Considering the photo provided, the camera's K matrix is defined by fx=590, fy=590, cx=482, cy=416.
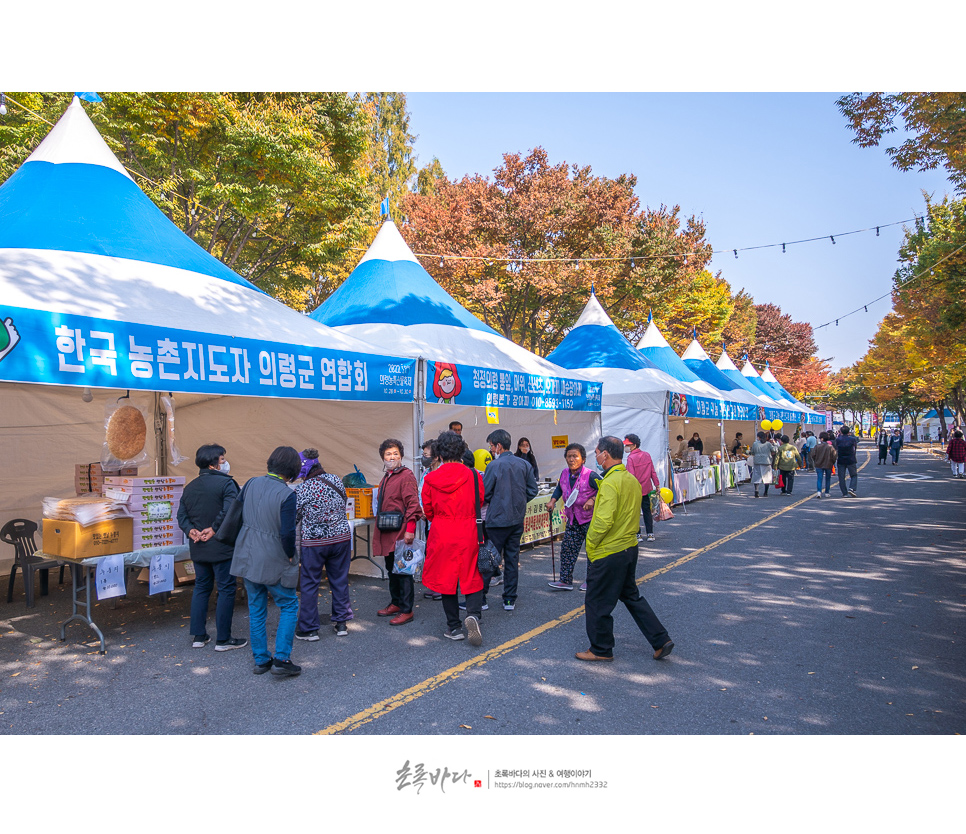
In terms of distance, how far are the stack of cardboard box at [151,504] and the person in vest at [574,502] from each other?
3.85m

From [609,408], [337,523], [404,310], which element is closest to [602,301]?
[609,408]

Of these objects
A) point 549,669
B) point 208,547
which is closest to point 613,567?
point 549,669

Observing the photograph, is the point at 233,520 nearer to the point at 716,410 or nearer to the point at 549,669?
the point at 549,669

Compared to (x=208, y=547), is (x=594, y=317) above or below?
above

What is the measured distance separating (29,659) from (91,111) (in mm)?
10261

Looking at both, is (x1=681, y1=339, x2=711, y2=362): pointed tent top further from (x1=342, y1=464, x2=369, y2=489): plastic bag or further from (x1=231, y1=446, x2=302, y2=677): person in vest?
(x1=231, y1=446, x2=302, y2=677): person in vest

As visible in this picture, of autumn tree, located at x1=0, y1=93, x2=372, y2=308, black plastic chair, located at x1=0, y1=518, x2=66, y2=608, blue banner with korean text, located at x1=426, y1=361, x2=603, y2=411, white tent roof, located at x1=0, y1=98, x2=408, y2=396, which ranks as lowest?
black plastic chair, located at x1=0, y1=518, x2=66, y2=608

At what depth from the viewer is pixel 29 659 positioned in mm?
4699

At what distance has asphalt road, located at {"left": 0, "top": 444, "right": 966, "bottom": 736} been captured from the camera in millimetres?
3592

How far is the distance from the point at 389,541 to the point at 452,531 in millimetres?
1066

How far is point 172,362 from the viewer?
16.0 feet

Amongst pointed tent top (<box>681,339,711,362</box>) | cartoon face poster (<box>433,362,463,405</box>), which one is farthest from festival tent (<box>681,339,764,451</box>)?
cartoon face poster (<box>433,362,463,405</box>)

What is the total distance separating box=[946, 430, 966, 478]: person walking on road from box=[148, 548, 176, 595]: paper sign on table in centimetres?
2367
